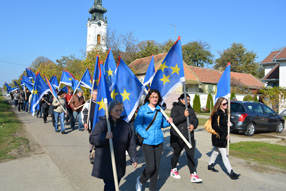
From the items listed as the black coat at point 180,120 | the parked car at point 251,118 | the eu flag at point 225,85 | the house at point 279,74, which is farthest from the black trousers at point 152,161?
the house at point 279,74

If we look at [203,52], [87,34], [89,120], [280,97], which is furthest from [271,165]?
[87,34]

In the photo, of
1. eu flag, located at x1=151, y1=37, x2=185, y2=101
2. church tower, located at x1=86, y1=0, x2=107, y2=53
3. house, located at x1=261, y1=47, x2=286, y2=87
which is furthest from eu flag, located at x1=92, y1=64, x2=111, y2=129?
church tower, located at x1=86, y1=0, x2=107, y2=53

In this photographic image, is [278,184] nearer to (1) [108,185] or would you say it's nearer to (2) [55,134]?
(1) [108,185]

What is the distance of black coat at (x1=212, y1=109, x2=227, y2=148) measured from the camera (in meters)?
5.46

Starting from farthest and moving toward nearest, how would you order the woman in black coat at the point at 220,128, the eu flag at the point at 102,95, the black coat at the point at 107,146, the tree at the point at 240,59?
the tree at the point at 240,59
the woman in black coat at the point at 220,128
the eu flag at the point at 102,95
the black coat at the point at 107,146

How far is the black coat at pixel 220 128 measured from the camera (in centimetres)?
546

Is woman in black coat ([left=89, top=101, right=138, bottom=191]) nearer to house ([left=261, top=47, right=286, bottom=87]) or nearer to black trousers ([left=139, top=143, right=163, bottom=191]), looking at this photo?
black trousers ([left=139, top=143, right=163, bottom=191])

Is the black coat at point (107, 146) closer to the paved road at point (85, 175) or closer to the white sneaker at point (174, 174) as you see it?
the paved road at point (85, 175)

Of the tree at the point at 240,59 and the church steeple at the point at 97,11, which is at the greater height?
the church steeple at the point at 97,11

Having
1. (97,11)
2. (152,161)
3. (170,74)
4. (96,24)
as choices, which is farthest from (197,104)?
(97,11)

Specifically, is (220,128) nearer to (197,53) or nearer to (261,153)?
(261,153)

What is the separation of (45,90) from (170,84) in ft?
24.8

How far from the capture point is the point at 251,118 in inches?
445

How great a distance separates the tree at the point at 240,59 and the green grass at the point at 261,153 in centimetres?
5199
